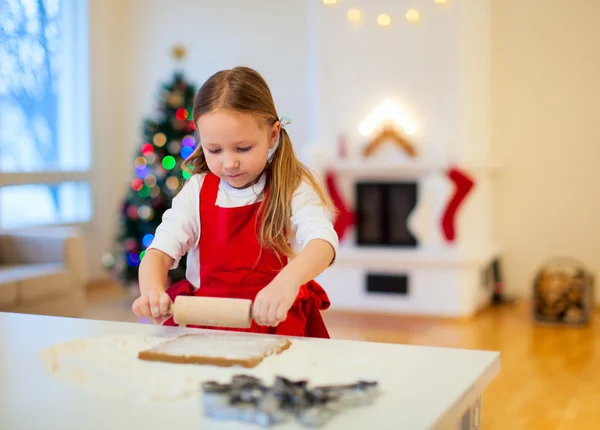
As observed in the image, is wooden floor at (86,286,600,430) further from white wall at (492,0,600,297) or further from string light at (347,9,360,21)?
string light at (347,9,360,21)

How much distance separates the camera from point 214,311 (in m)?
1.30

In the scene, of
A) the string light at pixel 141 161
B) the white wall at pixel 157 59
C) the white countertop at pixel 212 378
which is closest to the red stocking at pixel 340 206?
the white wall at pixel 157 59

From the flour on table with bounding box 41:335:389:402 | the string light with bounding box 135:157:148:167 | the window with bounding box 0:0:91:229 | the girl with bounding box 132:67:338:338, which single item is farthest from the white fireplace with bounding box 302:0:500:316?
the flour on table with bounding box 41:335:389:402

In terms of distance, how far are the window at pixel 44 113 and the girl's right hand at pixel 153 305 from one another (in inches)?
173

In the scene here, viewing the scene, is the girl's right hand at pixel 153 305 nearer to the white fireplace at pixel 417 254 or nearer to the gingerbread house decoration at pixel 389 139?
the white fireplace at pixel 417 254

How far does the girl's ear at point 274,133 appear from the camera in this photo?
1.65 m

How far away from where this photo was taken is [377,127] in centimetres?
541

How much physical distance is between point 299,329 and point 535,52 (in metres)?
4.49

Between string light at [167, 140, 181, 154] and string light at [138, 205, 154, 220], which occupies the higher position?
string light at [167, 140, 181, 154]

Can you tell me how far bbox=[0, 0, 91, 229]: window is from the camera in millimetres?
5551

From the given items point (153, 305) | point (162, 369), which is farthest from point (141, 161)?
point (162, 369)

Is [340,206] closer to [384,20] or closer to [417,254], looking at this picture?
[417,254]

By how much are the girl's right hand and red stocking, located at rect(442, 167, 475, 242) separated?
404cm

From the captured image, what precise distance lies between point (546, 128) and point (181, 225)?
443cm
